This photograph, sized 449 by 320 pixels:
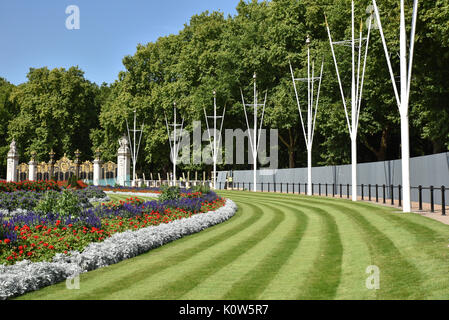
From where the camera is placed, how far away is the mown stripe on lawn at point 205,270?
→ 287 inches

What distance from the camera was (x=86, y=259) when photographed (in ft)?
31.6

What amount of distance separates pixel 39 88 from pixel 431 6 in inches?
2392

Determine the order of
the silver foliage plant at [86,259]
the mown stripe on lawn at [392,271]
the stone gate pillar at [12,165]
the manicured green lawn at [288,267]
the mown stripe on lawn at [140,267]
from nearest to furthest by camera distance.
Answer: the mown stripe on lawn at [392,271]
the manicured green lawn at [288,267]
the mown stripe on lawn at [140,267]
the silver foliage plant at [86,259]
the stone gate pillar at [12,165]

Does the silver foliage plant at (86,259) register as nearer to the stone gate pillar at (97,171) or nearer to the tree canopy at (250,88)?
the tree canopy at (250,88)

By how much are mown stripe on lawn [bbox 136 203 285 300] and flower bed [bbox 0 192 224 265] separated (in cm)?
291

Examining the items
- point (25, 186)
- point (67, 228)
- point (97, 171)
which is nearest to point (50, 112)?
point (97, 171)

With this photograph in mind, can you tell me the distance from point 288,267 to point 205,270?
156 centimetres

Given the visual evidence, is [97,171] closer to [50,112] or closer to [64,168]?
[64,168]

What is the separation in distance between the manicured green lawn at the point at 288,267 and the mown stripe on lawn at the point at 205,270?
1 cm

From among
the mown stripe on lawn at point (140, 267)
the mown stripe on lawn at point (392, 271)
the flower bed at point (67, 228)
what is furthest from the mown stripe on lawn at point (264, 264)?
the flower bed at point (67, 228)

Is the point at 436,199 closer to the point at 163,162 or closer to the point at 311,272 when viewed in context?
the point at 311,272

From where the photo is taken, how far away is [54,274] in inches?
337

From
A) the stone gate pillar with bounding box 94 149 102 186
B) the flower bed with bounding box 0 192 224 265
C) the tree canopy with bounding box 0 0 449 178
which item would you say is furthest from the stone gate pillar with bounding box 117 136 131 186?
the flower bed with bounding box 0 192 224 265

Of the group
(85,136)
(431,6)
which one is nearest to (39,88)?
(85,136)
